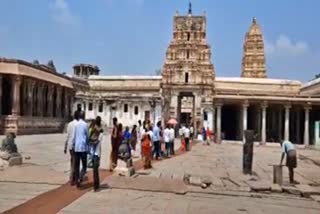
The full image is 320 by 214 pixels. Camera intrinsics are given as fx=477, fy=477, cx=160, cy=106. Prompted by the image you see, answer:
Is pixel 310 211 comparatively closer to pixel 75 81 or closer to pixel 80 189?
pixel 80 189

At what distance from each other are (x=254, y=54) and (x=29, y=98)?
46.6 m

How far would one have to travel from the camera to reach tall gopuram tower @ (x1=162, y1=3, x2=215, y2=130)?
6131 cm

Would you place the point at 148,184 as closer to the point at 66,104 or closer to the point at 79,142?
the point at 79,142

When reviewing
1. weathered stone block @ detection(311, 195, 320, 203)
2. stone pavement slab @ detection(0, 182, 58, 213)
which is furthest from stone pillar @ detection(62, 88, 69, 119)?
weathered stone block @ detection(311, 195, 320, 203)

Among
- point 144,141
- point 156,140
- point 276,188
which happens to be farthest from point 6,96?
point 276,188

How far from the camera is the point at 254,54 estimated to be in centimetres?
7856

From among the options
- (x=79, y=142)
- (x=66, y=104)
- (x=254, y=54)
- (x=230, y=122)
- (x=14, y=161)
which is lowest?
(x=14, y=161)

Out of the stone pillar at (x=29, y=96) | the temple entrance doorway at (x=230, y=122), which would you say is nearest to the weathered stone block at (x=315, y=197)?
the stone pillar at (x=29, y=96)

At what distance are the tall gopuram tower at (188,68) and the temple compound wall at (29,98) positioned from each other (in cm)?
1577

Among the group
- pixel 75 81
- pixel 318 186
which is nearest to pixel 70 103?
pixel 75 81

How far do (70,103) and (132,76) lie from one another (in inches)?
922

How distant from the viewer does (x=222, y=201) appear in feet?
32.8

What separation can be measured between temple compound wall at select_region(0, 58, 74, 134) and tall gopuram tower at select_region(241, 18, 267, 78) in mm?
38409

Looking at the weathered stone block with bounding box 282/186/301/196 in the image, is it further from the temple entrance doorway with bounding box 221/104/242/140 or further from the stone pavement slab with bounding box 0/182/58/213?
the temple entrance doorway with bounding box 221/104/242/140
